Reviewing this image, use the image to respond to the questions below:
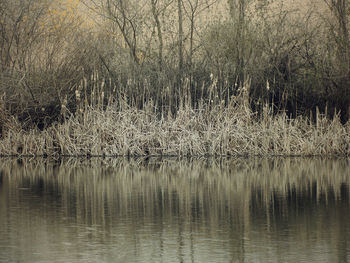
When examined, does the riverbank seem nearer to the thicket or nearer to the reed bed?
the reed bed

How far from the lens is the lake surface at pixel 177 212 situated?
6.67m

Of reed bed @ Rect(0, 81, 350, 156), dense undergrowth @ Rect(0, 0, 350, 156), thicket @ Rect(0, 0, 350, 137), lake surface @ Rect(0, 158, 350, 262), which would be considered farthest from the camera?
thicket @ Rect(0, 0, 350, 137)

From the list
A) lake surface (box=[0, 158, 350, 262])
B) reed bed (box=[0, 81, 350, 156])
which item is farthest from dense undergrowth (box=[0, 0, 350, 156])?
lake surface (box=[0, 158, 350, 262])

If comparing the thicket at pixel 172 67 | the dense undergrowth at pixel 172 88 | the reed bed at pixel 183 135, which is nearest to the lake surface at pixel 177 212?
the reed bed at pixel 183 135

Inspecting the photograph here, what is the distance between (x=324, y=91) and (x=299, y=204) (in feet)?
30.9

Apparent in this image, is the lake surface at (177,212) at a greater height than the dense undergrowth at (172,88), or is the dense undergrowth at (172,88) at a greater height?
the dense undergrowth at (172,88)

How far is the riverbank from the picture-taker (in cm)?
1683

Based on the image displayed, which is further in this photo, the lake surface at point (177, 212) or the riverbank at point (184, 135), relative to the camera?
the riverbank at point (184, 135)

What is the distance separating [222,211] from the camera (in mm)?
9227

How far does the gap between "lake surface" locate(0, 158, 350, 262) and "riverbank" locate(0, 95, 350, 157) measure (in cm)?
142

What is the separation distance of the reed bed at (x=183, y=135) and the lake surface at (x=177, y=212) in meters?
1.41

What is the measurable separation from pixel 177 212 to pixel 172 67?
10462mm

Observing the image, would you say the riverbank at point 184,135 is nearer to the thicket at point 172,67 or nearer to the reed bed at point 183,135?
the reed bed at point 183,135

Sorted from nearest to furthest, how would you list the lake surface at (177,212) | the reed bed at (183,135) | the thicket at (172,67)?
the lake surface at (177,212) → the reed bed at (183,135) → the thicket at (172,67)
